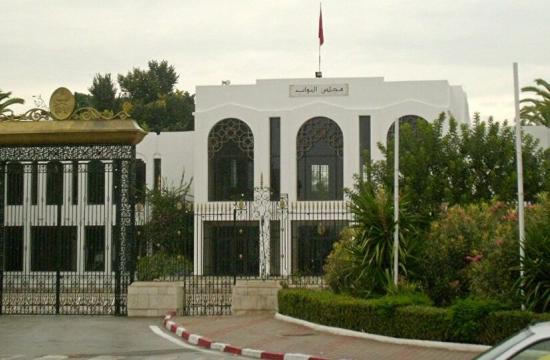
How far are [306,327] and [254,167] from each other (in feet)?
79.9

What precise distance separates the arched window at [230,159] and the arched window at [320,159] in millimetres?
2500

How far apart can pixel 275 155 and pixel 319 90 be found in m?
3.73

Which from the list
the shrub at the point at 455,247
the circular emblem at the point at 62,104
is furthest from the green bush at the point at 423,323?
the circular emblem at the point at 62,104

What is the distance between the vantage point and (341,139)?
4397 cm

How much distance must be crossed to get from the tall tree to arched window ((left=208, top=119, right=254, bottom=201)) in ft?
88.7

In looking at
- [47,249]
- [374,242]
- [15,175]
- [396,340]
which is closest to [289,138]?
[47,249]

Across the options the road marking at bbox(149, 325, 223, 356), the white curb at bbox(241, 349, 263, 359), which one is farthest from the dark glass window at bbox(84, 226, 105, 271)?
the white curb at bbox(241, 349, 263, 359)

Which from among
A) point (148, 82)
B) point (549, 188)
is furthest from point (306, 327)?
point (148, 82)

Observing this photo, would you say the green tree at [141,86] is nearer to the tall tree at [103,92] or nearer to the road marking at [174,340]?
the tall tree at [103,92]

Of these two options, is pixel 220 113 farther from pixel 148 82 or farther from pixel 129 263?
pixel 148 82

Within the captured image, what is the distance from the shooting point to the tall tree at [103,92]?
231ft

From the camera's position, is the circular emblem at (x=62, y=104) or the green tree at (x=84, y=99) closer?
the circular emblem at (x=62, y=104)

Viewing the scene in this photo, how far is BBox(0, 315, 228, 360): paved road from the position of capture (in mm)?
16438

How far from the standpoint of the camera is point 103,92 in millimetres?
70688
